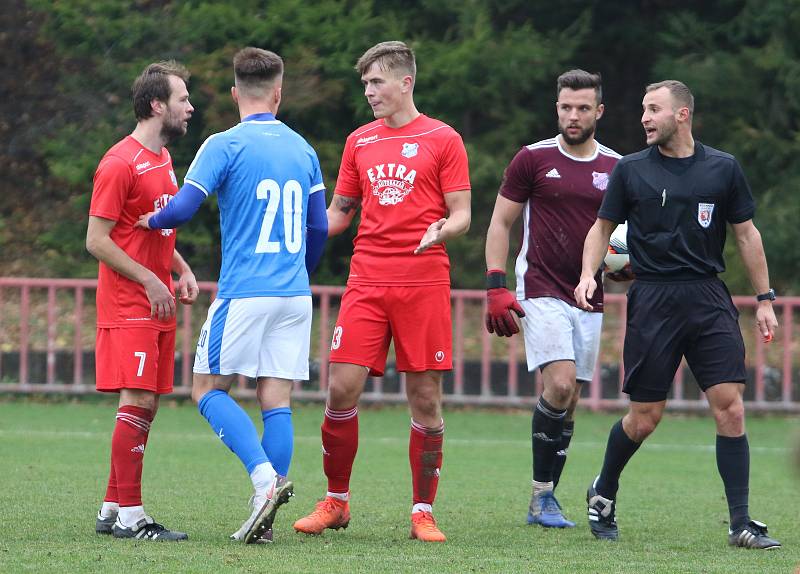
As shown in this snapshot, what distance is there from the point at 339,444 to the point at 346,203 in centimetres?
122

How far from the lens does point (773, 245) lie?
57.3 ft

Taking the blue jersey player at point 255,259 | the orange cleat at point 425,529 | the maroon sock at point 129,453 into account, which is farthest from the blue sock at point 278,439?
the orange cleat at point 425,529

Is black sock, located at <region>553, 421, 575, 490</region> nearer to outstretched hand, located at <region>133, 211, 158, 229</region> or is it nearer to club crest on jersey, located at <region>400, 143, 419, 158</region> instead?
club crest on jersey, located at <region>400, 143, 419, 158</region>

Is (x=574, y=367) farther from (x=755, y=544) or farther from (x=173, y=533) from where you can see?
(x=173, y=533)

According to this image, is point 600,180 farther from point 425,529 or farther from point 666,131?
point 425,529

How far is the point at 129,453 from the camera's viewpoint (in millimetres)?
6230

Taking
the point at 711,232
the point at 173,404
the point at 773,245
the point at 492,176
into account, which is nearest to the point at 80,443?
the point at 173,404

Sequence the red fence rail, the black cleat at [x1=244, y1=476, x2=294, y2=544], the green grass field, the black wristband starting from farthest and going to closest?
the red fence rail, the black wristband, the black cleat at [x1=244, y1=476, x2=294, y2=544], the green grass field

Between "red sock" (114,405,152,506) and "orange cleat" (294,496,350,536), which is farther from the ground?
"red sock" (114,405,152,506)

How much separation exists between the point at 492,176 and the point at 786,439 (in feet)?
49.5

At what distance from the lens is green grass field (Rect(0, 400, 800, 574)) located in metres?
5.55

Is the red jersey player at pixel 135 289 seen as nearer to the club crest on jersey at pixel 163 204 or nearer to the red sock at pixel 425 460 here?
the club crest on jersey at pixel 163 204

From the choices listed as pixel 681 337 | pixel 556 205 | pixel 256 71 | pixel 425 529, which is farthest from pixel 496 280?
pixel 256 71

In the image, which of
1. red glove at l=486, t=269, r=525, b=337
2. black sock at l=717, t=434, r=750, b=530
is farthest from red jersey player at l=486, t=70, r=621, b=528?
black sock at l=717, t=434, r=750, b=530
